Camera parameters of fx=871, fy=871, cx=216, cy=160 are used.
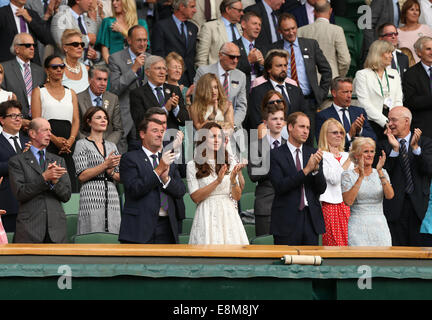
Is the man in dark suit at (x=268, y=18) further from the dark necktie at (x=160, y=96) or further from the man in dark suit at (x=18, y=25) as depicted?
the man in dark suit at (x=18, y=25)

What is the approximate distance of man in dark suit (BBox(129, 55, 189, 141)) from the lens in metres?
9.70

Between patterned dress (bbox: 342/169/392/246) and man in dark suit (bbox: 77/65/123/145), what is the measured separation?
306cm

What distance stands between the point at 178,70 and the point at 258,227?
247cm

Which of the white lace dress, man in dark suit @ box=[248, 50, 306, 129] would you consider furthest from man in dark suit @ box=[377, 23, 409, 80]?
the white lace dress

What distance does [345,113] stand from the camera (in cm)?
1005

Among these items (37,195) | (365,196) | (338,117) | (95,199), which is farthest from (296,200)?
(338,117)

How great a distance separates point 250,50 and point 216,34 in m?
0.51

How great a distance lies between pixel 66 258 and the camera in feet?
17.3

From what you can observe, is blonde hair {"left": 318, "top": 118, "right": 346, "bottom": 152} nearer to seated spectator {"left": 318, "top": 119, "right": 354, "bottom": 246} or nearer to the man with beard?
seated spectator {"left": 318, "top": 119, "right": 354, "bottom": 246}

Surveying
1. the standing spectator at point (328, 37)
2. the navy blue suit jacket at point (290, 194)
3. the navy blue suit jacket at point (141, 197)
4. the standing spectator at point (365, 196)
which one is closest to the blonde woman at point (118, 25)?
the standing spectator at point (328, 37)

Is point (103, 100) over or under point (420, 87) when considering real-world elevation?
under

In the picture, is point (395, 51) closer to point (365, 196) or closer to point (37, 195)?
point (365, 196)

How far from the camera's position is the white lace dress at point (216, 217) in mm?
7273

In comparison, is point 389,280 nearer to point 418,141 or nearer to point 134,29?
point 418,141
